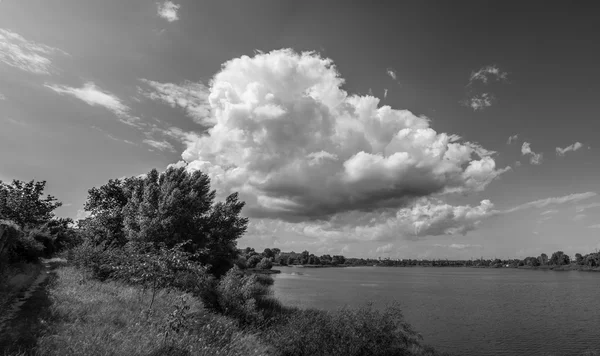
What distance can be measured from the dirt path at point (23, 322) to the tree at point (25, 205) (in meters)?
25.4

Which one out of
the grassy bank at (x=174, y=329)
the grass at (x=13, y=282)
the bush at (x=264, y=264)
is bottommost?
the bush at (x=264, y=264)

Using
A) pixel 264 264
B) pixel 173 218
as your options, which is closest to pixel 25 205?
pixel 173 218

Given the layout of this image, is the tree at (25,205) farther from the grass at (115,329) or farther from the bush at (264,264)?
the bush at (264,264)

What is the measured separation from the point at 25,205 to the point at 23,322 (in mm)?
44239

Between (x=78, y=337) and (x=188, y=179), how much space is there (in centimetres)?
3312

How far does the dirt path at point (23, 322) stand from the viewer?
389 inches

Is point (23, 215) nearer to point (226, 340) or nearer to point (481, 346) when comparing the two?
Result: point (226, 340)

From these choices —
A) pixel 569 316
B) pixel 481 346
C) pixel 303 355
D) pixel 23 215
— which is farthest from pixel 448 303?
pixel 23 215

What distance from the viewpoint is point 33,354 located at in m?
9.66

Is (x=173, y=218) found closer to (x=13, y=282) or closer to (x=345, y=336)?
(x=13, y=282)

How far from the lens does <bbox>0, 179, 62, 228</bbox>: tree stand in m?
41.5

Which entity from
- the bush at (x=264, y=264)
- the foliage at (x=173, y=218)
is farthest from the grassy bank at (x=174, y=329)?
the bush at (x=264, y=264)

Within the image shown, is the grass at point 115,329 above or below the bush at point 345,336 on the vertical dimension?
above

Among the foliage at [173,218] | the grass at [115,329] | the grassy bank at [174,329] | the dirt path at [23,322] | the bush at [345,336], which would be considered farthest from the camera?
the foliage at [173,218]
